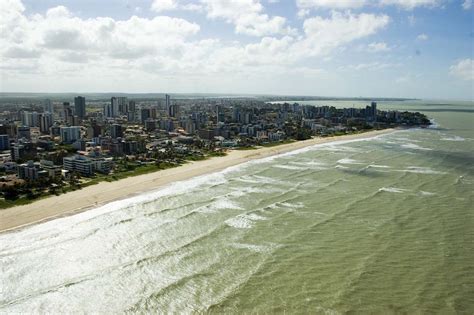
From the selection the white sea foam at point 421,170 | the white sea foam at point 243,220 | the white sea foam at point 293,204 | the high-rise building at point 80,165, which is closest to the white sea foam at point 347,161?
the white sea foam at point 421,170

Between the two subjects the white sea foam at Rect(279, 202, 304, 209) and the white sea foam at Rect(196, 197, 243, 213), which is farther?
the white sea foam at Rect(279, 202, 304, 209)

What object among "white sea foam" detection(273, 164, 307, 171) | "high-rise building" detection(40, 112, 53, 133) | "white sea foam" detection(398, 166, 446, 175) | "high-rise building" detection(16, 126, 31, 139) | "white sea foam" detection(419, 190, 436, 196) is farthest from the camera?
"high-rise building" detection(40, 112, 53, 133)

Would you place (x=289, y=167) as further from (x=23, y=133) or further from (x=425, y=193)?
(x=23, y=133)

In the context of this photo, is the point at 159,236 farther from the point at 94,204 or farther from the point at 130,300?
the point at 94,204

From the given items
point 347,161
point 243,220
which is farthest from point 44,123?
point 243,220

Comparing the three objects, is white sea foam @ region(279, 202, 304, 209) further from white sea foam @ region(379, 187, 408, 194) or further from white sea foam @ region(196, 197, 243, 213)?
white sea foam @ region(379, 187, 408, 194)

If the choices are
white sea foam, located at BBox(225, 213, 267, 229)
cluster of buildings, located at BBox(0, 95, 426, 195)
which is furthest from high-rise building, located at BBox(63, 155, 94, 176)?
white sea foam, located at BBox(225, 213, 267, 229)
